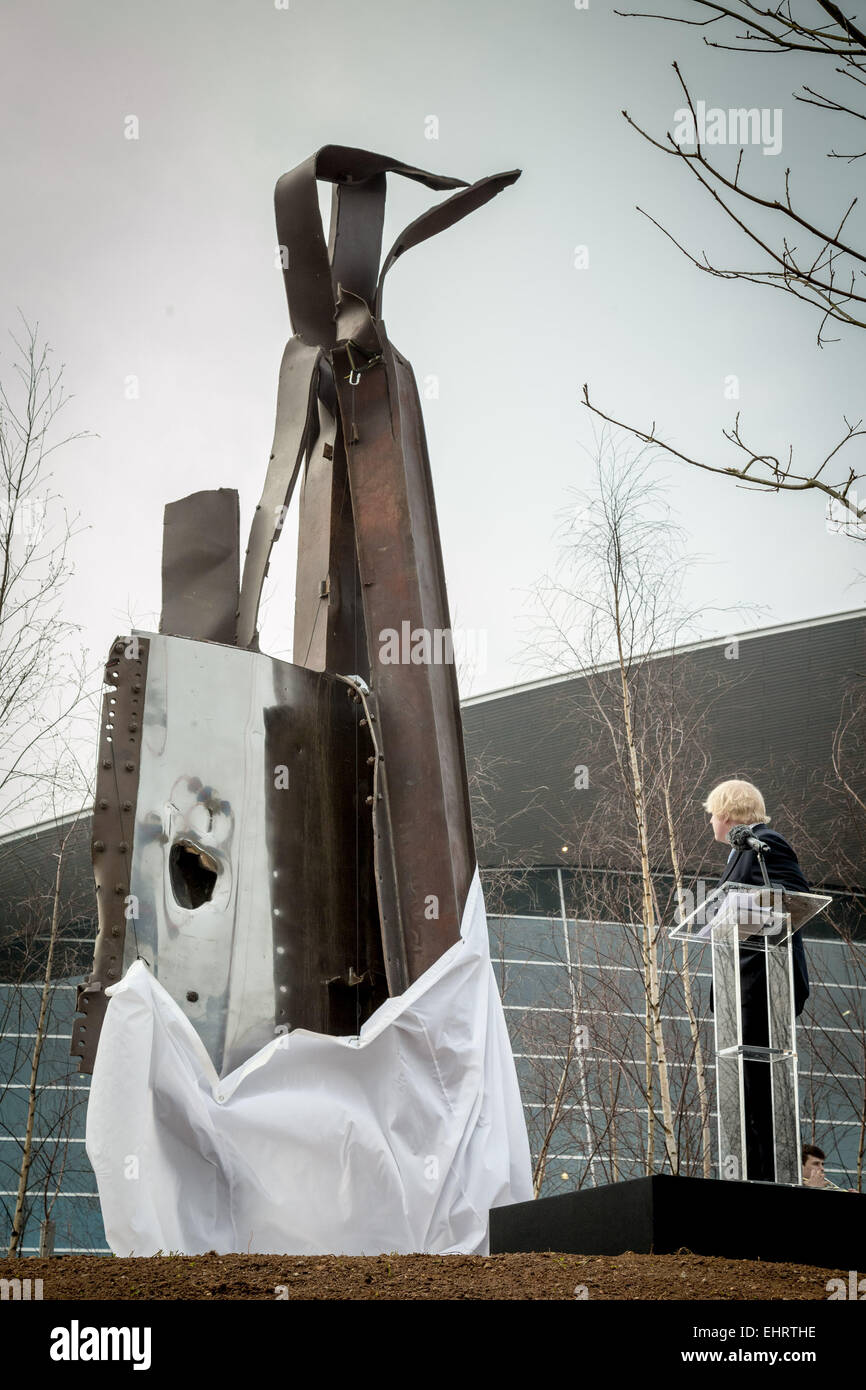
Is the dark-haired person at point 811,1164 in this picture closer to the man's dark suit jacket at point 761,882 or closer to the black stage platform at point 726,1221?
the man's dark suit jacket at point 761,882

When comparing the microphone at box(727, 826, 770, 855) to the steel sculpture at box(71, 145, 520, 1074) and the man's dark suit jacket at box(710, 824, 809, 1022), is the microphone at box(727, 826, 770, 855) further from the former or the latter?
the steel sculpture at box(71, 145, 520, 1074)

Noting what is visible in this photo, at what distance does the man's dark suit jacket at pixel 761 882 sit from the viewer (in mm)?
4863

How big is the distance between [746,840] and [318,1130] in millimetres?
2087

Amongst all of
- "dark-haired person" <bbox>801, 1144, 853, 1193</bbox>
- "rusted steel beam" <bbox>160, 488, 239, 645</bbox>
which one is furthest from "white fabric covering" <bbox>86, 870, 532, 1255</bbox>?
"dark-haired person" <bbox>801, 1144, 853, 1193</bbox>

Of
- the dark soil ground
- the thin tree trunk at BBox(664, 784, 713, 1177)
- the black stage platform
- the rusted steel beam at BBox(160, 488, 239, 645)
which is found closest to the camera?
the dark soil ground

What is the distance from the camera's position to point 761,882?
5023 millimetres

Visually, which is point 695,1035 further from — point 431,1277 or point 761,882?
point 431,1277

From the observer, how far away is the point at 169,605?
6762mm

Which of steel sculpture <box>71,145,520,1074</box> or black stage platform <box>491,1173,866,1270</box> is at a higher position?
steel sculpture <box>71,145,520,1074</box>

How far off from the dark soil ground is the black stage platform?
0.11 m

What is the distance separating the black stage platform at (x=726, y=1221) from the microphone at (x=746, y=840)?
1380 millimetres

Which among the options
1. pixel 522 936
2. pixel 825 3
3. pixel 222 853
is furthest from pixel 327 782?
pixel 522 936

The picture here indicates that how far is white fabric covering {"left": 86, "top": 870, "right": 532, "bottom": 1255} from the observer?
4652 millimetres
